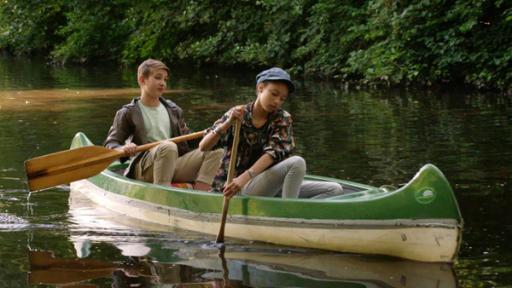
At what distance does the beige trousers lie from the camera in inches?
324

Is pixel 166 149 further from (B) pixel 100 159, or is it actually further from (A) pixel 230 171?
(A) pixel 230 171

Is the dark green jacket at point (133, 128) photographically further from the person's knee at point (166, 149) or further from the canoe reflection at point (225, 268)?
the canoe reflection at point (225, 268)

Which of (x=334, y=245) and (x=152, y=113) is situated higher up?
(x=152, y=113)

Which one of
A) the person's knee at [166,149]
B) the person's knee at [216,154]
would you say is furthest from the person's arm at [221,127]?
the person's knee at [216,154]

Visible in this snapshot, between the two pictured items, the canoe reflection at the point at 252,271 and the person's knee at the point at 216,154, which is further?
the person's knee at the point at 216,154

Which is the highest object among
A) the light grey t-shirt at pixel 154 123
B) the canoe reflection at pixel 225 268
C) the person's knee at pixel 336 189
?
the light grey t-shirt at pixel 154 123

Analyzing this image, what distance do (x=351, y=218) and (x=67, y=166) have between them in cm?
293

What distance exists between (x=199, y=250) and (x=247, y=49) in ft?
56.3

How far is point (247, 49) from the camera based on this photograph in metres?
24.1

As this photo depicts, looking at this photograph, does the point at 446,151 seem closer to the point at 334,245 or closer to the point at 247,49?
the point at 334,245

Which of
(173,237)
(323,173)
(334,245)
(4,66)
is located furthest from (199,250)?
(4,66)

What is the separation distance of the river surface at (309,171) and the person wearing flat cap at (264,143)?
439 millimetres

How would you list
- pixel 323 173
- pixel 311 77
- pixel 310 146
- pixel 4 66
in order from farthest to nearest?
1. pixel 4 66
2. pixel 311 77
3. pixel 310 146
4. pixel 323 173

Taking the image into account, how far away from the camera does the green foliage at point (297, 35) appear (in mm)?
18422
